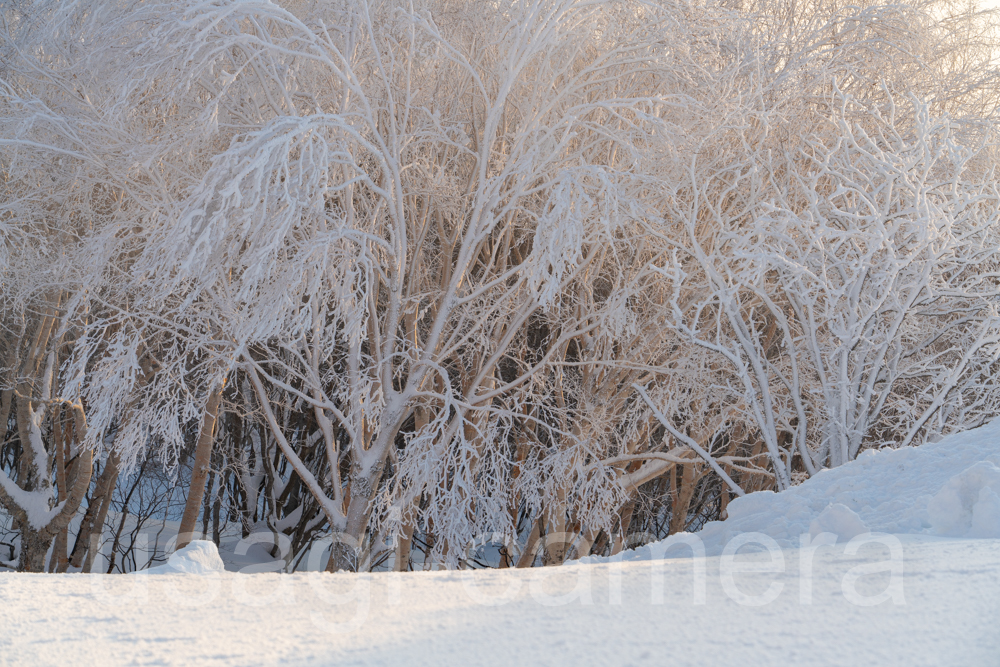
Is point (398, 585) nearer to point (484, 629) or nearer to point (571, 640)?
point (484, 629)

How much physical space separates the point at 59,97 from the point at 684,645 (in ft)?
32.0

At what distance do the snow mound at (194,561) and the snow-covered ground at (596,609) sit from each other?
1 centimetres

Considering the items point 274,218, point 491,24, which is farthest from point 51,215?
point 491,24

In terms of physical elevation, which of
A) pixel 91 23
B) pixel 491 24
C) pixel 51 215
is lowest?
pixel 51 215

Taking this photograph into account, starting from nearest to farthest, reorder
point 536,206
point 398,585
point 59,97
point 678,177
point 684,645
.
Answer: point 684,645 < point 398,585 < point 678,177 < point 59,97 < point 536,206

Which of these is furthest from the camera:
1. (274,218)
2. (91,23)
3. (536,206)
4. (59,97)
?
(536,206)

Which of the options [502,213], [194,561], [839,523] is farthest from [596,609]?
[502,213]

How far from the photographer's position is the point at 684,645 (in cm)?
252

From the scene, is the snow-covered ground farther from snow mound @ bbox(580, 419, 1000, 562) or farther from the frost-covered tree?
the frost-covered tree

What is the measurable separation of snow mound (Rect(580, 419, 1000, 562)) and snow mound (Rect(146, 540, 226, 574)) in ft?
7.83

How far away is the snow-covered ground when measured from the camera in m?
2.46

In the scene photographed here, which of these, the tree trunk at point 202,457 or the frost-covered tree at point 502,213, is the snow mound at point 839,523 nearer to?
the frost-covered tree at point 502,213

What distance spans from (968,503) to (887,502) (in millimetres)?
454

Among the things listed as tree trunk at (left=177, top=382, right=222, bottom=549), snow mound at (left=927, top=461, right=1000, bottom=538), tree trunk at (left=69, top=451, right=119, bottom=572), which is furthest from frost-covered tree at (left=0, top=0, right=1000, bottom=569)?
snow mound at (left=927, top=461, right=1000, bottom=538)
